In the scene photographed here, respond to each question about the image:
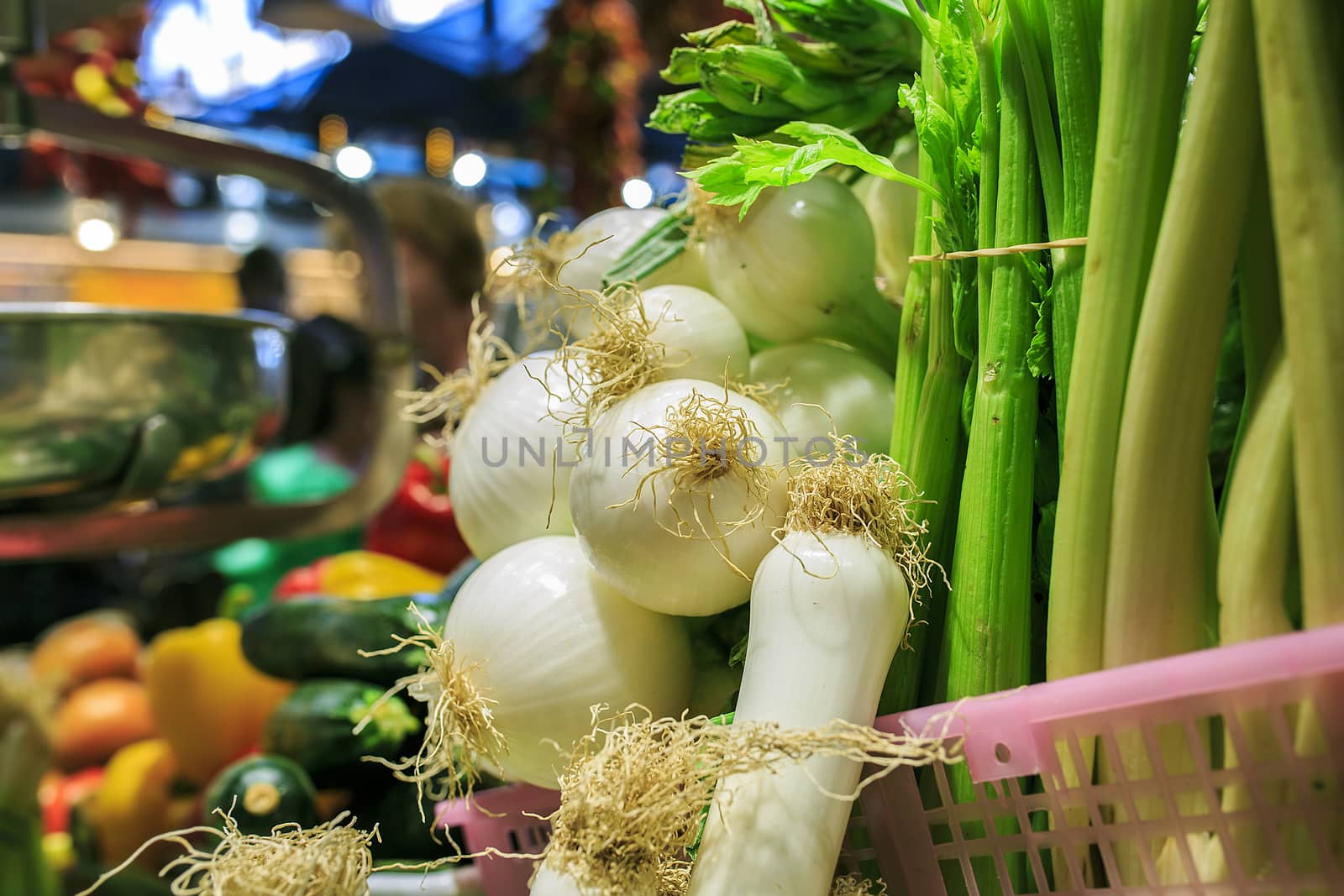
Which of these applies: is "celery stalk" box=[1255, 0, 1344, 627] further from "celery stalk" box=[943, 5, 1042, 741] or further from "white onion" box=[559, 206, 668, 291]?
"white onion" box=[559, 206, 668, 291]

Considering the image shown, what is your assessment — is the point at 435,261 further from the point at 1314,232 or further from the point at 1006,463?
the point at 1314,232

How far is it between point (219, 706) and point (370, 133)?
12.8 ft

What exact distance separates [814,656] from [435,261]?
78.7 inches

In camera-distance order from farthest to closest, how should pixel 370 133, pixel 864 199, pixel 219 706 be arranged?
pixel 370 133
pixel 219 706
pixel 864 199

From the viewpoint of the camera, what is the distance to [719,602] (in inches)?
21.6

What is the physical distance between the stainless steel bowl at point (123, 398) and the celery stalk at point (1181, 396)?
0.87 m

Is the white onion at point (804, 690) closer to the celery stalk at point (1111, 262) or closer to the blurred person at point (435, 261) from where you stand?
the celery stalk at point (1111, 262)

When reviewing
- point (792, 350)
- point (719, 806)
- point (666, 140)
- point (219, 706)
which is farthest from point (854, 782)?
point (666, 140)

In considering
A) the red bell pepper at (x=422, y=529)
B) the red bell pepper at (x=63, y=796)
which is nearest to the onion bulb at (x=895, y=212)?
the red bell pepper at (x=422, y=529)

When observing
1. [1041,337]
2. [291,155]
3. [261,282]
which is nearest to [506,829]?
[1041,337]

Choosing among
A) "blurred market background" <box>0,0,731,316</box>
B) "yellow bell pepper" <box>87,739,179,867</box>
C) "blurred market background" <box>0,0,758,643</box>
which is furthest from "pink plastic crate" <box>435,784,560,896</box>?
"blurred market background" <box>0,0,731,316</box>

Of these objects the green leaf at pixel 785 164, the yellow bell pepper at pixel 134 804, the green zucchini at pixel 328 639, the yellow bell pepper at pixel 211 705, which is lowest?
the yellow bell pepper at pixel 134 804

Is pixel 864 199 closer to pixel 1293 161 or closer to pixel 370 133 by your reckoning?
pixel 1293 161

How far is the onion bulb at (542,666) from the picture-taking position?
0.56 meters
